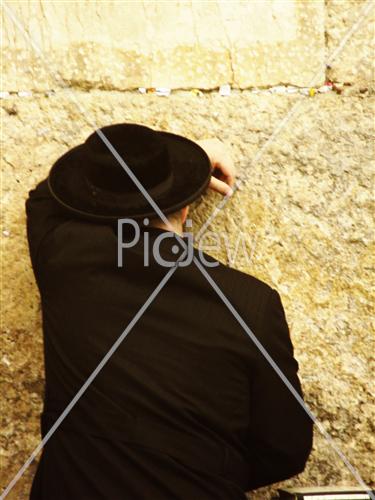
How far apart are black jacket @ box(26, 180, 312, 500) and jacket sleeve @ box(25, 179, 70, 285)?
72mm

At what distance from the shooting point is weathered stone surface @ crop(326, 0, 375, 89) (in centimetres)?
170

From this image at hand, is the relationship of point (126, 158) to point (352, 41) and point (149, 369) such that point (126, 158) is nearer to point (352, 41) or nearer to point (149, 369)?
point (149, 369)

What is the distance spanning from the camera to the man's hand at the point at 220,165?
5.04 ft

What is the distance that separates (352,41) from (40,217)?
43.4 inches

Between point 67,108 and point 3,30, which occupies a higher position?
point 3,30

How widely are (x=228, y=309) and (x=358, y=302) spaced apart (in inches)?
22.8

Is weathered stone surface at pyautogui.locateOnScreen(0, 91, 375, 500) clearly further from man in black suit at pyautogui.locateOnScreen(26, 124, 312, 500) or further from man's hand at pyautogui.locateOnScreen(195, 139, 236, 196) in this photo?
man in black suit at pyautogui.locateOnScreen(26, 124, 312, 500)

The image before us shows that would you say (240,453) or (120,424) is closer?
(120,424)

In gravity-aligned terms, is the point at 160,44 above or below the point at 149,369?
above

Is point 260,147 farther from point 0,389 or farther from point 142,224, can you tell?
point 0,389

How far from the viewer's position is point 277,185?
65.4 inches

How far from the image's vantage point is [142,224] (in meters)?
1.28

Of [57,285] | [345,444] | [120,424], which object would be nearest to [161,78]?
[57,285]

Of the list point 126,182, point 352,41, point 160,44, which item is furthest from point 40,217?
point 352,41
